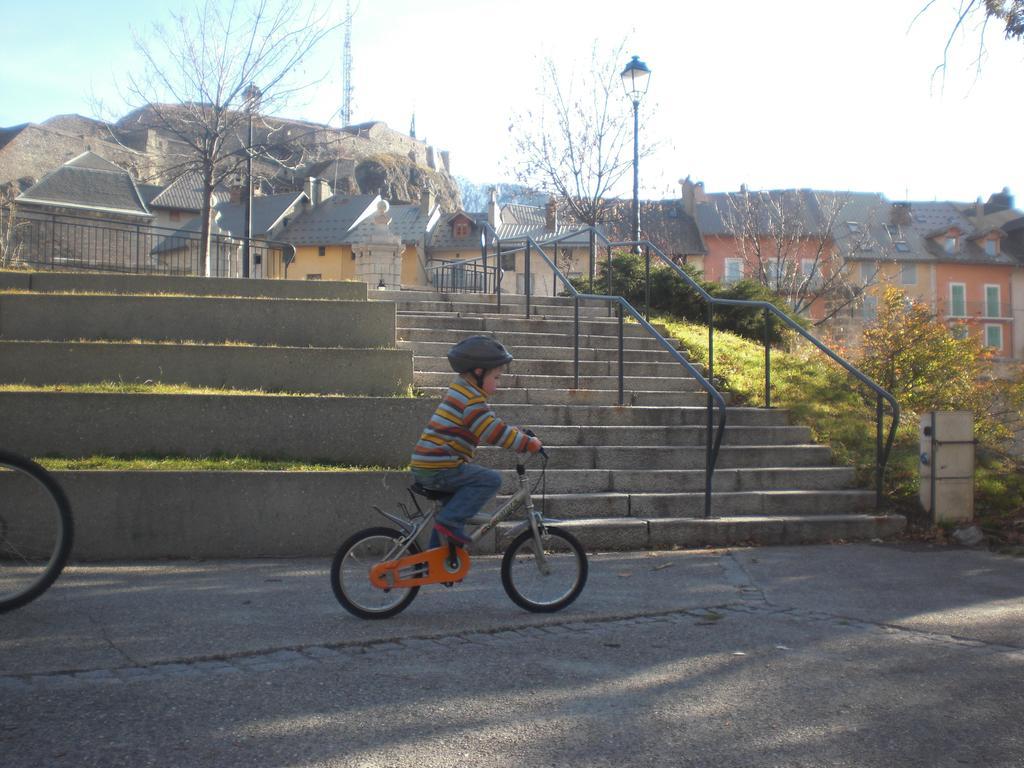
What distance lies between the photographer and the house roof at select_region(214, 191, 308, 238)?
5603cm

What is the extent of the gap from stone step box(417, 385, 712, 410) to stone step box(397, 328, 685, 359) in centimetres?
117

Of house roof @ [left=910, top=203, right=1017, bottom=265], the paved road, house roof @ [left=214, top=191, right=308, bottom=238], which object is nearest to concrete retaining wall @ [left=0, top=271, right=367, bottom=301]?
the paved road

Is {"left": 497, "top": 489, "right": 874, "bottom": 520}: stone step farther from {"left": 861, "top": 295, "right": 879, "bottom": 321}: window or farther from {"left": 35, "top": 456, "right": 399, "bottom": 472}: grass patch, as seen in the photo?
{"left": 861, "top": 295, "right": 879, "bottom": 321}: window

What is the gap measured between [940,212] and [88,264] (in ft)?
200

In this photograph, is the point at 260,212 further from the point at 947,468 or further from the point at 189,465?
the point at 947,468

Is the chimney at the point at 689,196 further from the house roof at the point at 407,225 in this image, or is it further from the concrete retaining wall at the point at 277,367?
the concrete retaining wall at the point at 277,367

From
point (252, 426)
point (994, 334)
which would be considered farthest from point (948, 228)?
point (252, 426)

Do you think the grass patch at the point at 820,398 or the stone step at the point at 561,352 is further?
the stone step at the point at 561,352

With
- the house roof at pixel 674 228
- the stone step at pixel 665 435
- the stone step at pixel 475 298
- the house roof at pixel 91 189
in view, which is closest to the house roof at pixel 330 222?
the house roof at pixel 91 189

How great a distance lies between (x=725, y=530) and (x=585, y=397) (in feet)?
8.04

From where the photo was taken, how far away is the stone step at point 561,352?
35.1ft

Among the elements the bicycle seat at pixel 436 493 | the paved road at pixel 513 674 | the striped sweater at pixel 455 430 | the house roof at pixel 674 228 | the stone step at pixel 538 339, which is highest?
the house roof at pixel 674 228

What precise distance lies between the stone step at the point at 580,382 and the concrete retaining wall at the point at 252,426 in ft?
6.09

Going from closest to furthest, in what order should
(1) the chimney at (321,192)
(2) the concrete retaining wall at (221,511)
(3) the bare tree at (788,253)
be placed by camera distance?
(2) the concrete retaining wall at (221,511)
(3) the bare tree at (788,253)
(1) the chimney at (321,192)
